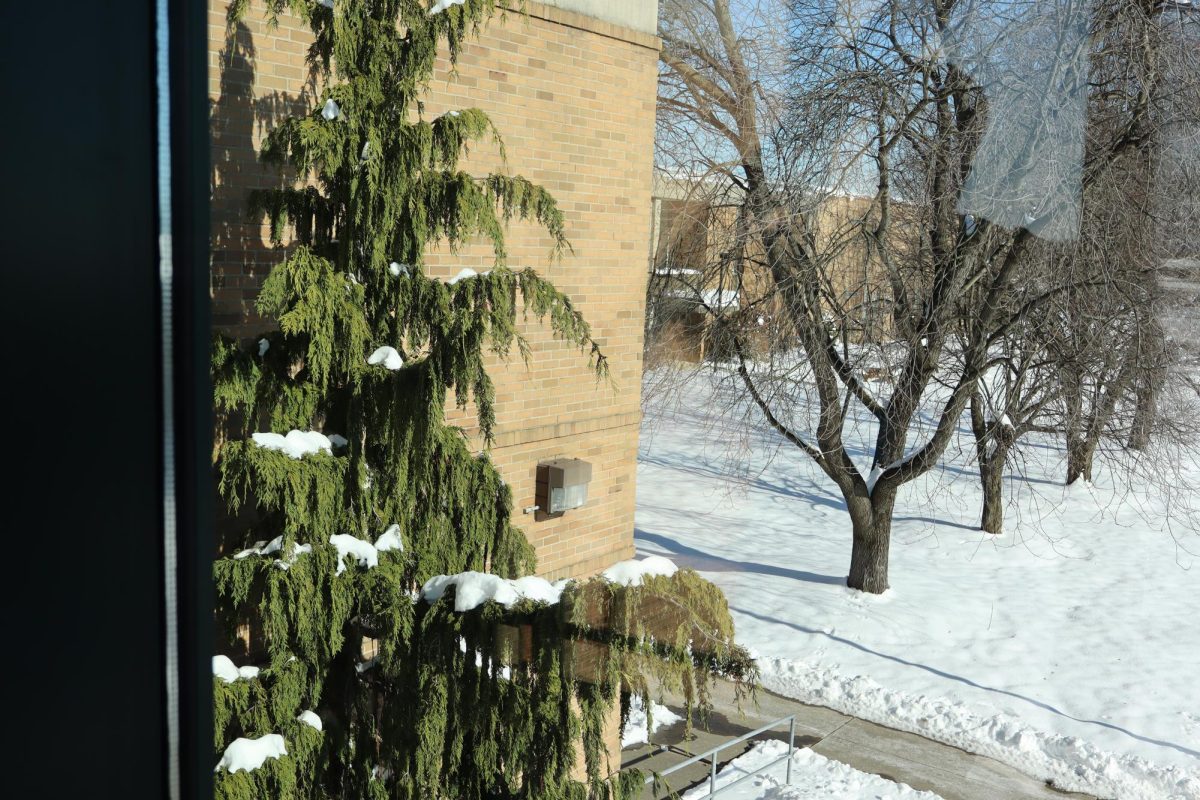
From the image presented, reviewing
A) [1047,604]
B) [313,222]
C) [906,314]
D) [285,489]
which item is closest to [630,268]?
[313,222]

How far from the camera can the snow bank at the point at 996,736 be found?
6113 millimetres

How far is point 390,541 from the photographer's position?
319 centimetres

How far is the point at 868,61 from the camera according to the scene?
8.12 m

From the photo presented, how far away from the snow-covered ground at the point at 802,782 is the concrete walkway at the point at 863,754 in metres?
0.11

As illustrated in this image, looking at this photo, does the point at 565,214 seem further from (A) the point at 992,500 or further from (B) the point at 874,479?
(A) the point at 992,500

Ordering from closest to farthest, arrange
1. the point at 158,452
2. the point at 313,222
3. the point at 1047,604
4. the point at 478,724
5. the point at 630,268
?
the point at 158,452 < the point at 478,724 < the point at 313,222 < the point at 630,268 < the point at 1047,604

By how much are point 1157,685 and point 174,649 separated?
8.53 m

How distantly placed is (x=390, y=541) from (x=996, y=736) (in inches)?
196

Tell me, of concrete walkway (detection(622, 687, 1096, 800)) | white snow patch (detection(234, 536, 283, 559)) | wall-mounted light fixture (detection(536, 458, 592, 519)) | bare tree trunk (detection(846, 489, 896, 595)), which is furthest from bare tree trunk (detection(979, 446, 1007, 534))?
white snow patch (detection(234, 536, 283, 559))

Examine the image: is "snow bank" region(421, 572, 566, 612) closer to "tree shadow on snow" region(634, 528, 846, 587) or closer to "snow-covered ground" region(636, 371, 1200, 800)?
"snow-covered ground" region(636, 371, 1200, 800)

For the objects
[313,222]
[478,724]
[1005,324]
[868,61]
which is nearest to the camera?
[478,724]

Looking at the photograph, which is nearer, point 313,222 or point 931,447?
point 313,222

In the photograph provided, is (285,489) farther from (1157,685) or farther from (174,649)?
(1157,685)

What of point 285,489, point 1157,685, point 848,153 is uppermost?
point 848,153
